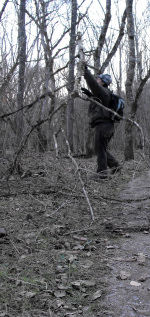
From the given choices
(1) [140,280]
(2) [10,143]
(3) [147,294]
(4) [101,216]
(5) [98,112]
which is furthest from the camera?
(5) [98,112]

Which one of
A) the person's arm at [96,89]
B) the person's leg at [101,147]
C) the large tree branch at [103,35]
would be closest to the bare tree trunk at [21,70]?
the person's arm at [96,89]

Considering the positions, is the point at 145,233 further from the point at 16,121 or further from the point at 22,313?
the point at 16,121

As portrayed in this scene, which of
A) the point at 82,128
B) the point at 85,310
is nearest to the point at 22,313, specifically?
the point at 85,310

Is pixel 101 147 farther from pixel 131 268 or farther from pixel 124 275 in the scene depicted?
pixel 124 275

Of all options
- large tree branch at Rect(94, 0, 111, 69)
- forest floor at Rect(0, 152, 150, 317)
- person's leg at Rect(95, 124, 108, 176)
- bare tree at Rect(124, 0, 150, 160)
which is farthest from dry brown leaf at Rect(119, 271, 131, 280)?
large tree branch at Rect(94, 0, 111, 69)

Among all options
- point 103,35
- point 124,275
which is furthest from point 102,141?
point 103,35

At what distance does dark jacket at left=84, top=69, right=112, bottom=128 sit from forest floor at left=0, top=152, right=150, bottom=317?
1.52m

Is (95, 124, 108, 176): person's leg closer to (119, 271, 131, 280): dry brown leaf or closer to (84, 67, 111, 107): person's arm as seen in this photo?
(84, 67, 111, 107): person's arm

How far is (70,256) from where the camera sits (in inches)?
94.7

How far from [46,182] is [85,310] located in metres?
3.10

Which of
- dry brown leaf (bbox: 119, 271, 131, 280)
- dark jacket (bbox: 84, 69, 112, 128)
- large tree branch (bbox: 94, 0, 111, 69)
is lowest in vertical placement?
dry brown leaf (bbox: 119, 271, 131, 280)

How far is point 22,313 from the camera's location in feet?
5.31

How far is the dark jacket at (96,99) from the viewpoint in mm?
5039

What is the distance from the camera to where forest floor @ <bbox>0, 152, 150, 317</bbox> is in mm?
1738
